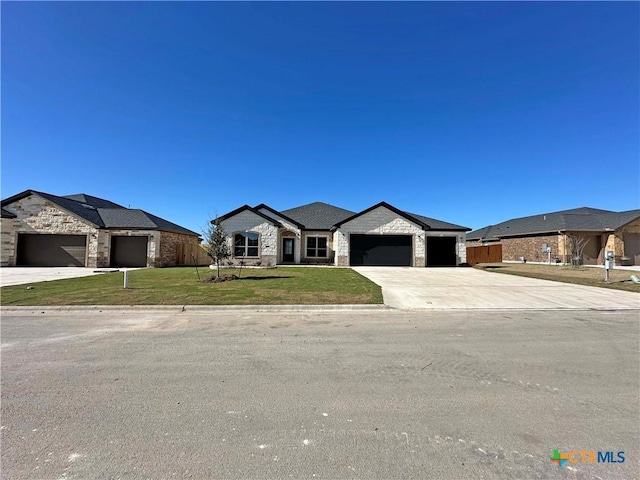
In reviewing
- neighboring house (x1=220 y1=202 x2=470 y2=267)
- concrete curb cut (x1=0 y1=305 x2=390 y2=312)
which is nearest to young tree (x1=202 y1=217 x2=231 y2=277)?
concrete curb cut (x1=0 y1=305 x2=390 y2=312)

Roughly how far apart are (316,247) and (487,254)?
18.5 m

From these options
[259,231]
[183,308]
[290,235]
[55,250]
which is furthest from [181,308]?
[55,250]

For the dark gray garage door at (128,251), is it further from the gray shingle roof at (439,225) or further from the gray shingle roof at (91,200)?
the gray shingle roof at (439,225)

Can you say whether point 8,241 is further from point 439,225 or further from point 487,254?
point 487,254

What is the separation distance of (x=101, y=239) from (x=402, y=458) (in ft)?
92.7

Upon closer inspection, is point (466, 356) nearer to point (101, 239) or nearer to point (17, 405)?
point (17, 405)

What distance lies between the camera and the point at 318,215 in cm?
3128

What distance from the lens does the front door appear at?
27484mm

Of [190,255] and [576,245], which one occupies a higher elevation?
[576,245]

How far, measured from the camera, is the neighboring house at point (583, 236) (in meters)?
28.3

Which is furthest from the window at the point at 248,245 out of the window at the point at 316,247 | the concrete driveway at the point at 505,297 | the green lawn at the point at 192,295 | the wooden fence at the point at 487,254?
the wooden fence at the point at 487,254

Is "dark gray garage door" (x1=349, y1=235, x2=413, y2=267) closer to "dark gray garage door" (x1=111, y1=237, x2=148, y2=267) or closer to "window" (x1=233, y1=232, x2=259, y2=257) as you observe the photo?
"window" (x1=233, y1=232, x2=259, y2=257)

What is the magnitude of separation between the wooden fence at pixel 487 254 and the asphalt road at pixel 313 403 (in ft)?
92.7

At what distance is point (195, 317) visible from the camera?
7910 mm
